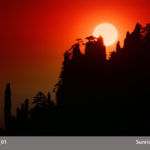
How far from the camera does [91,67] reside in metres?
54.6

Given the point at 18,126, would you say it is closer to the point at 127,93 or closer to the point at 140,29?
the point at 127,93

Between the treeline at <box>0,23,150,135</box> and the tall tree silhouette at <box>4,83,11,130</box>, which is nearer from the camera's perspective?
the treeline at <box>0,23,150,135</box>

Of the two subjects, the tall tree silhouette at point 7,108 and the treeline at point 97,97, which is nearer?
the treeline at point 97,97
